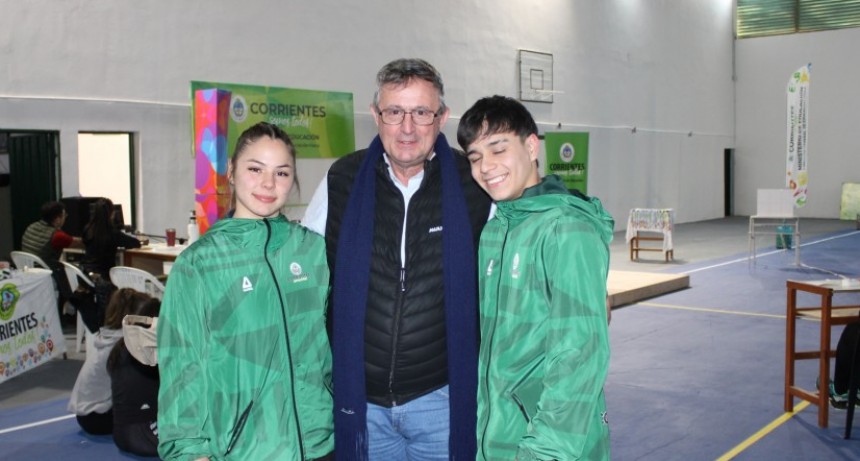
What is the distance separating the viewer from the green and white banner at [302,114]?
1036cm

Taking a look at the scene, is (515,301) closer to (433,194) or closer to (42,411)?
(433,194)

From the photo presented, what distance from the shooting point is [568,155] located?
33.6 ft

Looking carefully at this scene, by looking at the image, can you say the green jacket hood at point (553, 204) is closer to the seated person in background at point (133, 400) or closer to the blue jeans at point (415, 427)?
the blue jeans at point (415, 427)

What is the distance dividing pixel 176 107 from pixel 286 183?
9.29 meters

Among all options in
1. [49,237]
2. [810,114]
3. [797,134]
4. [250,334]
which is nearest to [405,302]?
[250,334]

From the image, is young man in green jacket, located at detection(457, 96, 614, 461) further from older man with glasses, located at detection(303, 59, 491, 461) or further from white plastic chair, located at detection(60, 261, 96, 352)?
white plastic chair, located at detection(60, 261, 96, 352)

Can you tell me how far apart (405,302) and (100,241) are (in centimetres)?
664

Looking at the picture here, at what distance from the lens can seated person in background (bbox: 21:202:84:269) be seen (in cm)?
836

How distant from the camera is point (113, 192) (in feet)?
36.1

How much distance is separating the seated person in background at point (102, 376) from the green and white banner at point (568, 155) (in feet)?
19.7

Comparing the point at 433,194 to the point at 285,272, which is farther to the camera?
the point at 433,194

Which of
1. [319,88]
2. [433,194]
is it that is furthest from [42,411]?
[319,88]

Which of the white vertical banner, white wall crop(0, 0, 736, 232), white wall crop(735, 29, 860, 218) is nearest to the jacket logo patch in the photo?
white wall crop(0, 0, 736, 232)

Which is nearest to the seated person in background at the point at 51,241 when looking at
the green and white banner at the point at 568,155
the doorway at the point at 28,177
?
the doorway at the point at 28,177
